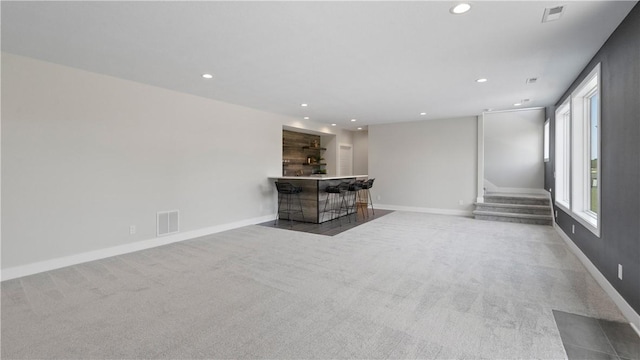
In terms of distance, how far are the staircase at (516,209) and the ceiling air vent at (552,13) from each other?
502 centimetres

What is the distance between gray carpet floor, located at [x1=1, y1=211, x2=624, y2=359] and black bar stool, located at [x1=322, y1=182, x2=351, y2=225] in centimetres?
220

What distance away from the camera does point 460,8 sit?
2.28m

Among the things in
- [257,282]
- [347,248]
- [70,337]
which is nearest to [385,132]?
[347,248]

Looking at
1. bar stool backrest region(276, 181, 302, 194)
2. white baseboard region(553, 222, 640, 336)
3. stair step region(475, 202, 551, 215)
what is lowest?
white baseboard region(553, 222, 640, 336)

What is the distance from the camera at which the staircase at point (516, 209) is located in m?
6.18

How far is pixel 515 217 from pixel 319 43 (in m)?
5.92

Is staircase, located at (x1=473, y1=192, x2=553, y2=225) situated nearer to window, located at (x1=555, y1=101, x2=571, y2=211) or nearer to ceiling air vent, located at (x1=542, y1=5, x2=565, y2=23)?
window, located at (x1=555, y1=101, x2=571, y2=211)

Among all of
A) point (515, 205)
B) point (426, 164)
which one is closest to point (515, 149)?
point (515, 205)

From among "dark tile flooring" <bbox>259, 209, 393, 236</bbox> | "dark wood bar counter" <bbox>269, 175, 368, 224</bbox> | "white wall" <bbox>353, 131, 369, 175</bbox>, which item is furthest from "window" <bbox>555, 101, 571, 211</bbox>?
"white wall" <bbox>353, 131, 369, 175</bbox>

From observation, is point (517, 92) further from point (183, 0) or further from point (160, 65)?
point (160, 65)

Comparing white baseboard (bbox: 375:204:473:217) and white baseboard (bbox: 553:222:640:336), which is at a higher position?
white baseboard (bbox: 375:204:473:217)

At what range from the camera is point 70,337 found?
2084mm

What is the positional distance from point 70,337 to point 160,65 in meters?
2.98

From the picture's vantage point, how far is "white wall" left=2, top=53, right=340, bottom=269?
3.29 metres
